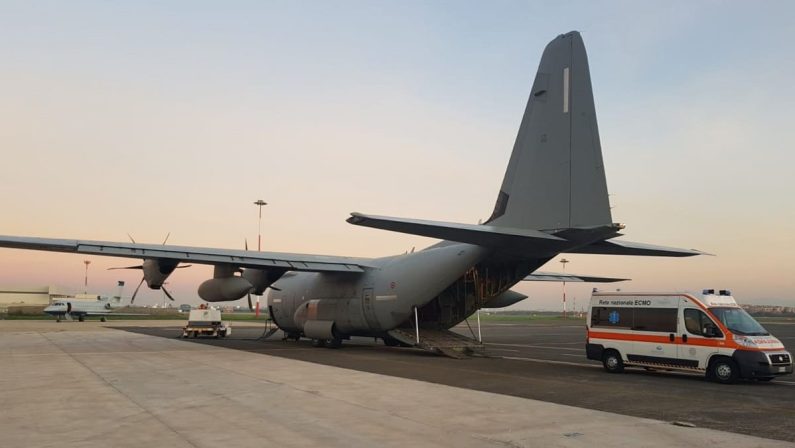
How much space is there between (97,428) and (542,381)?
9.51 m

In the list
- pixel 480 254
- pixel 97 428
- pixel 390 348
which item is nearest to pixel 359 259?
pixel 390 348

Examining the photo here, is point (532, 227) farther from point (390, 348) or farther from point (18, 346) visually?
A: point (18, 346)

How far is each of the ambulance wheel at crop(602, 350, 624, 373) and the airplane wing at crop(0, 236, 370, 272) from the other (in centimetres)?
1112

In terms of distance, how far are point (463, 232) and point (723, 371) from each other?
7073 millimetres

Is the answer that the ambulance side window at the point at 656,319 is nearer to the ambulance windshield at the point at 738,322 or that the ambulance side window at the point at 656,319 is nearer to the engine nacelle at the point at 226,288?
the ambulance windshield at the point at 738,322

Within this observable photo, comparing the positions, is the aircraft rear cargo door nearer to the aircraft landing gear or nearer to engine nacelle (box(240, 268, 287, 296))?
the aircraft landing gear

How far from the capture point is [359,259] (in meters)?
26.6

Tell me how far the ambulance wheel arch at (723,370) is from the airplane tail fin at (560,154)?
421cm

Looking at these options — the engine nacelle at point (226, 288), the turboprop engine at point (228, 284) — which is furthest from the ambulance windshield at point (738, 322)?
the engine nacelle at point (226, 288)

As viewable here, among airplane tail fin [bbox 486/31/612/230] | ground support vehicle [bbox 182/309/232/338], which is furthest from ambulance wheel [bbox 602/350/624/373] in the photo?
ground support vehicle [bbox 182/309/232/338]

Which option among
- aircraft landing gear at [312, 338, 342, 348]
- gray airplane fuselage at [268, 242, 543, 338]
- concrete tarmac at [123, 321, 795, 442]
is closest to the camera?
concrete tarmac at [123, 321, 795, 442]

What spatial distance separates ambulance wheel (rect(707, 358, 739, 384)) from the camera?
13969 millimetres

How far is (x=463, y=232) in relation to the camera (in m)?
15.7

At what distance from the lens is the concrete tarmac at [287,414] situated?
296 inches
